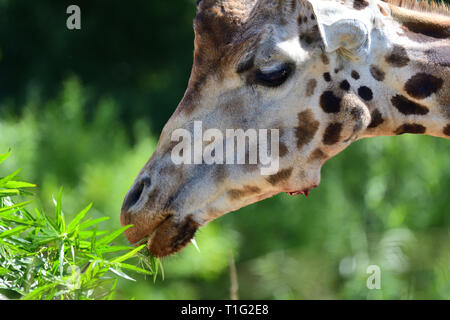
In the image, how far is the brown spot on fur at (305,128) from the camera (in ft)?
7.94

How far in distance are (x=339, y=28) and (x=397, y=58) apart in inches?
9.4

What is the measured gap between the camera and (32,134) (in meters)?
7.41

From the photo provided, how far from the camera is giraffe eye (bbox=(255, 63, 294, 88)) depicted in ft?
7.86

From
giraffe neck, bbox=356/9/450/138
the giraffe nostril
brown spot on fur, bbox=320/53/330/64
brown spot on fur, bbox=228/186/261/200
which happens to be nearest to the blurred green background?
the giraffe nostril

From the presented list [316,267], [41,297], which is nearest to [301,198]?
[316,267]

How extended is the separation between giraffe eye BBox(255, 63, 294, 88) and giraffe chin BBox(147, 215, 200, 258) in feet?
1.73

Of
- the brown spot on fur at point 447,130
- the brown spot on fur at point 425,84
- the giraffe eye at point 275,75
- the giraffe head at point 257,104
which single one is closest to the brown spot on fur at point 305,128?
the giraffe head at point 257,104

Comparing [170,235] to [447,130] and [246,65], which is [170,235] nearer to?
[246,65]

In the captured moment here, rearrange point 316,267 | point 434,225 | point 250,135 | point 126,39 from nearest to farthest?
point 250,135 < point 316,267 < point 434,225 < point 126,39

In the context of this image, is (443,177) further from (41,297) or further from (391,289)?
(41,297)

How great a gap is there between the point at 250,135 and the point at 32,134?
17.6 ft

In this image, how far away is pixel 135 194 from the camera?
2564mm

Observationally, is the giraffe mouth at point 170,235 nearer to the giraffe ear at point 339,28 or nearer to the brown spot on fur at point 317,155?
the brown spot on fur at point 317,155

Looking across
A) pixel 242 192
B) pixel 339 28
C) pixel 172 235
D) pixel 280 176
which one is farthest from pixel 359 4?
pixel 172 235
